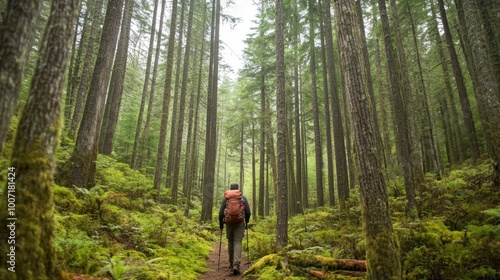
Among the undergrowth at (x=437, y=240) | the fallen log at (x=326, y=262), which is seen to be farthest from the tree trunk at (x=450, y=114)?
the fallen log at (x=326, y=262)

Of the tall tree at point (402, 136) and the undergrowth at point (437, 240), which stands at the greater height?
the tall tree at point (402, 136)

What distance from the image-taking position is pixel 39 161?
111 inches

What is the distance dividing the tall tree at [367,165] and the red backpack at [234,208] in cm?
376

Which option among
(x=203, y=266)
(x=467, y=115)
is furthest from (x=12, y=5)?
(x=467, y=115)

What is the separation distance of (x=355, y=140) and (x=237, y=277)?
4.59 m

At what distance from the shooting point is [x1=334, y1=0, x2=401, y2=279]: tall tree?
13.9 ft

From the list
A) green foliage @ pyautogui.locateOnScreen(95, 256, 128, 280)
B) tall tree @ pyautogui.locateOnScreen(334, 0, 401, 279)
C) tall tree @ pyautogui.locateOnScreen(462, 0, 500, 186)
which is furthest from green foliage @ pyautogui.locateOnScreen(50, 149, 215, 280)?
tall tree @ pyautogui.locateOnScreen(462, 0, 500, 186)

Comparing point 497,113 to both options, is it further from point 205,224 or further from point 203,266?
point 205,224

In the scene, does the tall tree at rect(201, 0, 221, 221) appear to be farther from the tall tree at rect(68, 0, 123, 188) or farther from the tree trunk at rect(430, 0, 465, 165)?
the tree trunk at rect(430, 0, 465, 165)

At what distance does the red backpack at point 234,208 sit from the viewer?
24.2 ft

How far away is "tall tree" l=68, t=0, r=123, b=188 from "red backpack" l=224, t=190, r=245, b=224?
4279mm

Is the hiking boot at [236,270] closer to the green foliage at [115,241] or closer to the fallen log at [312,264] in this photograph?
the fallen log at [312,264]

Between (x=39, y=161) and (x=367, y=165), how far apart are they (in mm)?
4781

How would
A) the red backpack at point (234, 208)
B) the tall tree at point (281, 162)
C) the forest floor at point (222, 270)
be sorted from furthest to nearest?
the tall tree at point (281, 162), the red backpack at point (234, 208), the forest floor at point (222, 270)
